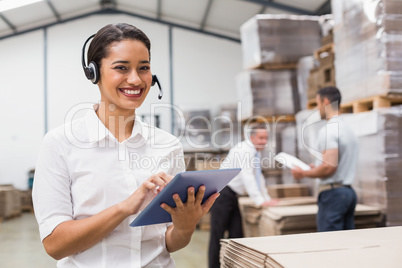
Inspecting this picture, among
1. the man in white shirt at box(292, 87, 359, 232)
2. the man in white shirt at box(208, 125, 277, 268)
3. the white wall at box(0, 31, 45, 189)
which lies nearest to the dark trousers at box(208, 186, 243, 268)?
the man in white shirt at box(208, 125, 277, 268)

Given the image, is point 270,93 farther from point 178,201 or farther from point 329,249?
point 178,201

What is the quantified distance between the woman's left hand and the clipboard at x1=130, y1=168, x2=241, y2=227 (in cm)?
1

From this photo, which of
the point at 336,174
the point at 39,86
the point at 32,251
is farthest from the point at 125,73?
the point at 39,86

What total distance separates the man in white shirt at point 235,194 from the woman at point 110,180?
9.74ft

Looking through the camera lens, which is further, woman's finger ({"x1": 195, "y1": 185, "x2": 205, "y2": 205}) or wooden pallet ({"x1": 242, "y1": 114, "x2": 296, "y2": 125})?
wooden pallet ({"x1": 242, "y1": 114, "x2": 296, "y2": 125})

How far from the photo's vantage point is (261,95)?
5.62 metres

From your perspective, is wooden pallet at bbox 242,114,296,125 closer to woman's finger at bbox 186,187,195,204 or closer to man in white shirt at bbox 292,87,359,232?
man in white shirt at bbox 292,87,359,232

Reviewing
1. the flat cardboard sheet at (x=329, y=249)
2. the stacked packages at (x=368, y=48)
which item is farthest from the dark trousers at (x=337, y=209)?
the flat cardboard sheet at (x=329, y=249)

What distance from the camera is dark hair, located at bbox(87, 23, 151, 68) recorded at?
1.34 meters

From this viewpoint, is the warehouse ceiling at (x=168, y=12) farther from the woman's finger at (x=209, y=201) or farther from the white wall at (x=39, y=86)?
the woman's finger at (x=209, y=201)

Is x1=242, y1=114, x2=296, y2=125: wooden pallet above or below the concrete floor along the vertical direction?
above

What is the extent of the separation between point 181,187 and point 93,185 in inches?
12.3

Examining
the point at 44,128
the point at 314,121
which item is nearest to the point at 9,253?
the point at 314,121

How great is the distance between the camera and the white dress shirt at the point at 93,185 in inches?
49.4
